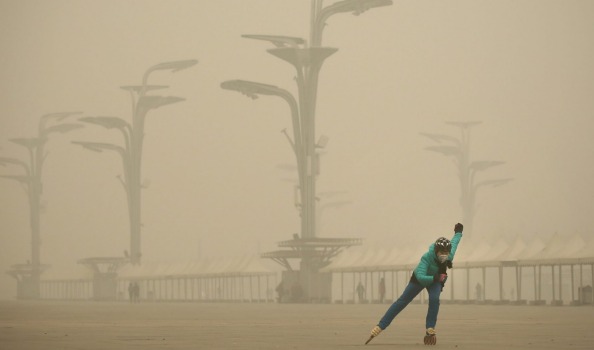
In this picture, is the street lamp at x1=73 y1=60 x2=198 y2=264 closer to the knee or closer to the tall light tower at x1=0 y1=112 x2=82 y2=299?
the tall light tower at x1=0 y1=112 x2=82 y2=299

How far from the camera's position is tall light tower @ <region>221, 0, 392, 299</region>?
269 feet

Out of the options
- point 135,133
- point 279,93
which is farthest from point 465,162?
point 279,93

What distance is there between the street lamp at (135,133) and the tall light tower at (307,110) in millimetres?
23519

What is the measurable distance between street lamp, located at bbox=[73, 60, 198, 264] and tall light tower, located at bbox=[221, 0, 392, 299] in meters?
23.5

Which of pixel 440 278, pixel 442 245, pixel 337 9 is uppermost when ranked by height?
pixel 337 9

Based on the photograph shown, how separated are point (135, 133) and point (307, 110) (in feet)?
108

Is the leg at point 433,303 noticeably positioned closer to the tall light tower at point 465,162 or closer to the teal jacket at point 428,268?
the teal jacket at point 428,268

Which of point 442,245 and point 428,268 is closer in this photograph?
point 442,245

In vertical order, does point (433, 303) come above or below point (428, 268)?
below

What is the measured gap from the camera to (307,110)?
3295 inches

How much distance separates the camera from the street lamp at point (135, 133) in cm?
11019

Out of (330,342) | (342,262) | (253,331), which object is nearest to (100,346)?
(330,342)

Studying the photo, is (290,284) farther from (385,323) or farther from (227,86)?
(385,323)

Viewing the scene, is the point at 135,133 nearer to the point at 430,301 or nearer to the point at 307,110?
the point at 307,110
